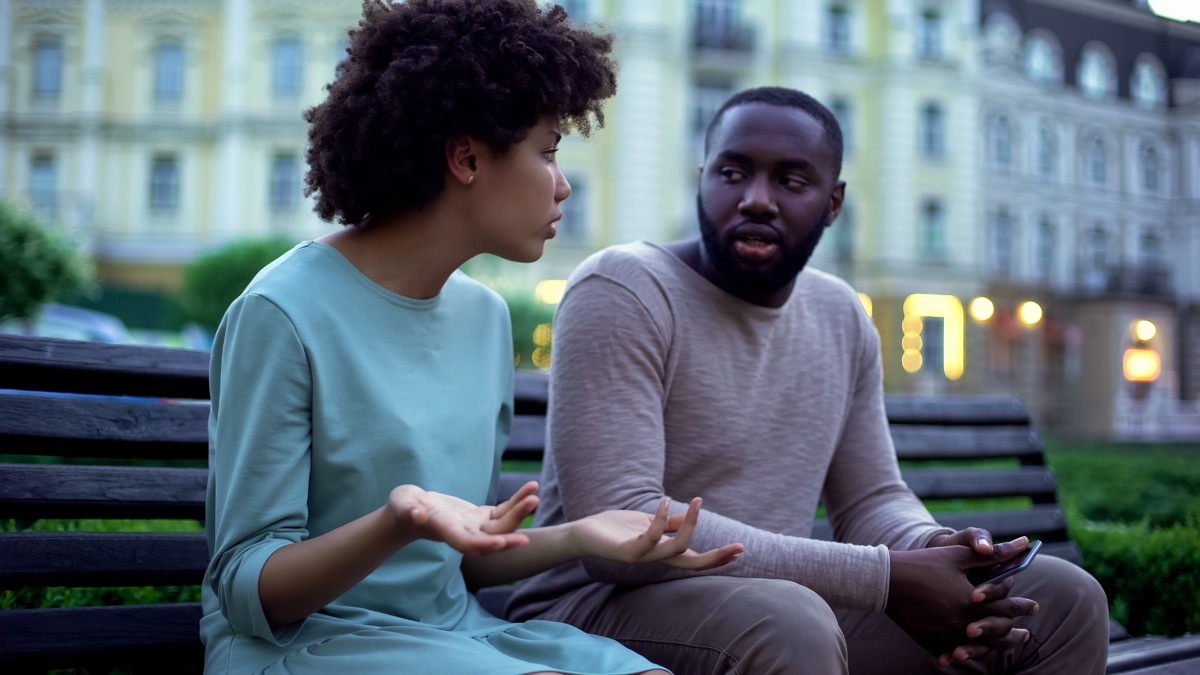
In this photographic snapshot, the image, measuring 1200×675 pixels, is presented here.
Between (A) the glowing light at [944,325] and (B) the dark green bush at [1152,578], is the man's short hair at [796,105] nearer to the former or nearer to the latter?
(B) the dark green bush at [1152,578]

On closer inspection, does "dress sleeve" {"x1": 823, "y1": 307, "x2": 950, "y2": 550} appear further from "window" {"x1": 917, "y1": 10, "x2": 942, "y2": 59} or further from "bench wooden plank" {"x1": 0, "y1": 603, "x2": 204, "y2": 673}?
"window" {"x1": 917, "y1": 10, "x2": 942, "y2": 59}

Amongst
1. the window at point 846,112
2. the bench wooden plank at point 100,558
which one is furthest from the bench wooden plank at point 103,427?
the window at point 846,112

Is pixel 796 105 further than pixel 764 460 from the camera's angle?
Yes

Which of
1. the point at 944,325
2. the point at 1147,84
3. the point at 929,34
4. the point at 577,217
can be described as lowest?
the point at 944,325

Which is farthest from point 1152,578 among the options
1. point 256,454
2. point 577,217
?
point 577,217

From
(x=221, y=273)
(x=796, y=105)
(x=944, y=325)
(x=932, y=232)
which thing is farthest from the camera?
(x=944, y=325)

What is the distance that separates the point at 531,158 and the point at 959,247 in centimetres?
2956

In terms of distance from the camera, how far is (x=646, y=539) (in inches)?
64.3

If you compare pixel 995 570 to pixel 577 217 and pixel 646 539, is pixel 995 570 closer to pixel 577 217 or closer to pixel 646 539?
pixel 646 539

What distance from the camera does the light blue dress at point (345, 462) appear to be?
5.66 ft

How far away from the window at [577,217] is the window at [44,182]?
1199 cm

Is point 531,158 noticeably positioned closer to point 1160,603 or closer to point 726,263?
point 726,263

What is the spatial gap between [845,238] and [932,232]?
253 centimetres

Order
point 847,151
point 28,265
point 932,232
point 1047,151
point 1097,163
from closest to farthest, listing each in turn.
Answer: point 28,265 < point 847,151 < point 932,232 < point 1047,151 < point 1097,163
